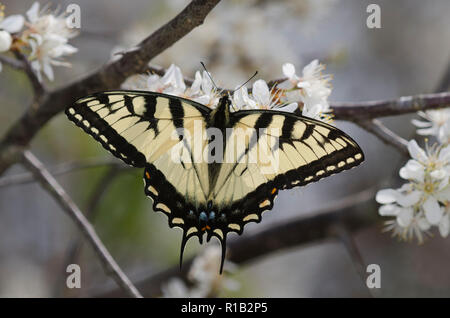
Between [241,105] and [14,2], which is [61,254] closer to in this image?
[14,2]

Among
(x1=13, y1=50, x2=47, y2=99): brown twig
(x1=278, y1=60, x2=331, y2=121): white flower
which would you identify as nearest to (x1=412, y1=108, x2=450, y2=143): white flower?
(x1=278, y1=60, x2=331, y2=121): white flower

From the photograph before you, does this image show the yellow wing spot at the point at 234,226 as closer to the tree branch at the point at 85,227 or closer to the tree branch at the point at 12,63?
the tree branch at the point at 85,227

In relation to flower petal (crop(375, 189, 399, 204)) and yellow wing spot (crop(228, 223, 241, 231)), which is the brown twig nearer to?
yellow wing spot (crop(228, 223, 241, 231))

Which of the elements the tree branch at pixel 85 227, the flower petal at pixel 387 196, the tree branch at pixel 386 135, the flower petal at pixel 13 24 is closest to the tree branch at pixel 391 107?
the tree branch at pixel 386 135

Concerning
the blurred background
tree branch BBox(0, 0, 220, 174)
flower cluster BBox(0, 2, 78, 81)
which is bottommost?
tree branch BBox(0, 0, 220, 174)

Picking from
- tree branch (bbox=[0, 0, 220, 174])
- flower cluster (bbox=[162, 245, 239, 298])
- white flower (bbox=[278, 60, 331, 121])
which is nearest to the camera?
tree branch (bbox=[0, 0, 220, 174])

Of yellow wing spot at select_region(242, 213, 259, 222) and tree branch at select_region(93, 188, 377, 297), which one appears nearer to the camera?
yellow wing spot at select_region(242, 213, 259, 222)

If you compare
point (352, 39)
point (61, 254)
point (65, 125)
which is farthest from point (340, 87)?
point (61, 254)
